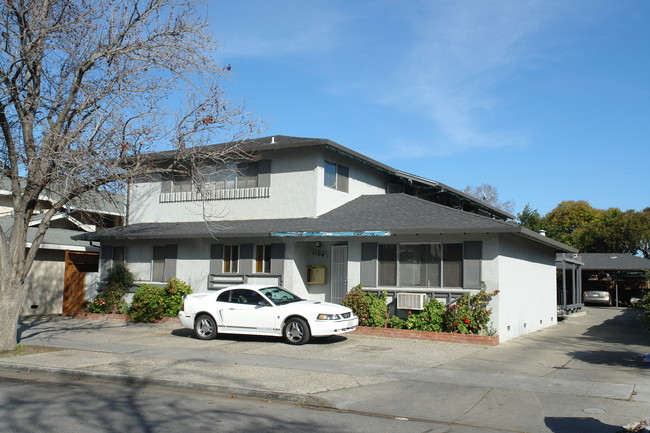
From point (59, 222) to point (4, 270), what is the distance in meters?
13.6

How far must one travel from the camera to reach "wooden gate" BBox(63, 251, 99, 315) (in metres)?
23.3

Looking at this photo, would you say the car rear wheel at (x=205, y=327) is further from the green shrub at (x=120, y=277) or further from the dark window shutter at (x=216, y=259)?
the green shrub at (x=120, y=277)

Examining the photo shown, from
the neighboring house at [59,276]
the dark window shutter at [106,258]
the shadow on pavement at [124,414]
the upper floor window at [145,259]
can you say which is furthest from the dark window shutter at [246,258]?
the shadow on pavement at [124,414]

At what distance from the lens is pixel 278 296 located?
15547 millimetres

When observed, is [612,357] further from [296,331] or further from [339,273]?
[339,273]

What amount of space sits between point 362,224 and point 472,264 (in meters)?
3.48

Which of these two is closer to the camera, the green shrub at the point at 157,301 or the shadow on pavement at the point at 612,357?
the shadow on pavement at the point at 612,357

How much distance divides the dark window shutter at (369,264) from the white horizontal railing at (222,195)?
437 cm

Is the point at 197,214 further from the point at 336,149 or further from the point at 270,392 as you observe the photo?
the point at 270,392

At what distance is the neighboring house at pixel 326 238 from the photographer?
16.4m

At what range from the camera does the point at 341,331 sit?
47.9ft

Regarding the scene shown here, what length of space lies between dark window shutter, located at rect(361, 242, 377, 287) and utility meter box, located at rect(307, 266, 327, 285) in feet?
5.70

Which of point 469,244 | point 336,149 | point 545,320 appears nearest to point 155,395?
point 469,244

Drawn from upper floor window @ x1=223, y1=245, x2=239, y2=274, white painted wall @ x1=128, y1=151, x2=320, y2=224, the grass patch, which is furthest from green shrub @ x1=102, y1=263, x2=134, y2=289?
the grass patch
